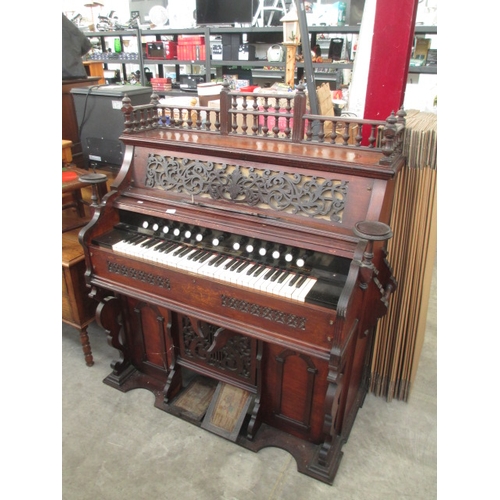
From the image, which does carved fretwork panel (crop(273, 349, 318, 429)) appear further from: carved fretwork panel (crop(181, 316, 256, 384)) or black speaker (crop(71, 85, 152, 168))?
black speaker (crop(71, 85, 152, 168))

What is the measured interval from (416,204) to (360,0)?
3692mm

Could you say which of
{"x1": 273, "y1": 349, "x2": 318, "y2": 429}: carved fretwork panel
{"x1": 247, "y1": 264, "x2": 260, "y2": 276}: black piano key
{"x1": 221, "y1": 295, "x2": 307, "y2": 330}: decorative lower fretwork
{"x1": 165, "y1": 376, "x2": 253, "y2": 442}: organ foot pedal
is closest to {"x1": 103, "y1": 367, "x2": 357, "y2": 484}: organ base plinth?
{"x1": 165, "y1": 376, "x2": 253, "y2": 442}: organ foot pedal

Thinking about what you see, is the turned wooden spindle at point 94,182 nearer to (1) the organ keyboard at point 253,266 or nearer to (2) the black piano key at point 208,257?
(1) the organ keyboard at point 253,266

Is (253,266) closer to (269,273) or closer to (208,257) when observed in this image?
(269,273)

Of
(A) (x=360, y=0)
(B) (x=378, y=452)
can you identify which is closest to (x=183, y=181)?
(B) (x=378, y=452)

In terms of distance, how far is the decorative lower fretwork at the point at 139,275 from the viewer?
1.94 m

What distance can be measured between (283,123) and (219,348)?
1.40 metres

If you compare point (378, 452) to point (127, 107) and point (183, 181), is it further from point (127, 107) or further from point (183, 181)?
point (127, 107)

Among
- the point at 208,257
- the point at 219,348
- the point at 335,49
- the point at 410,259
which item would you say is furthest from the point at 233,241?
the point at 335,49

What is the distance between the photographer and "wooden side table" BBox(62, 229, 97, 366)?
2410 millimetres

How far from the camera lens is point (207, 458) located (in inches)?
80.4

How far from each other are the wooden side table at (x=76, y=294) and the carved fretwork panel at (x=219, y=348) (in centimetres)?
70

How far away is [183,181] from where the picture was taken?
6.81 feet

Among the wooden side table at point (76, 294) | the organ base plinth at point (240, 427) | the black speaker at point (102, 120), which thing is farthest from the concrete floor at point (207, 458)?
the black speaker at point (102, 120)
